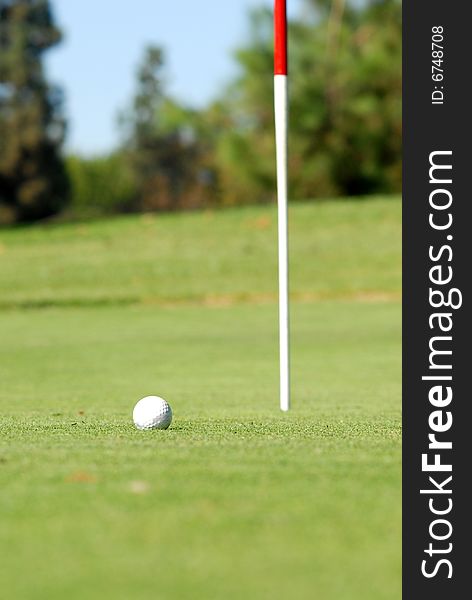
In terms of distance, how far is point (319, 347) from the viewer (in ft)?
53.6

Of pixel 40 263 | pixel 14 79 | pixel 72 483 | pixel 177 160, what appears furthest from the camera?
pixel 177 160

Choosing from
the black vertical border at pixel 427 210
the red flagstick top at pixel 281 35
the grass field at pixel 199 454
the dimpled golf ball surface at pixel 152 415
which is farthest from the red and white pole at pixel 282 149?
the black vertical border at pixel 427 210

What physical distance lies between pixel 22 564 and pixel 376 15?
4124 centimetres

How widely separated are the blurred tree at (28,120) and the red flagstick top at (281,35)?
4843 cm

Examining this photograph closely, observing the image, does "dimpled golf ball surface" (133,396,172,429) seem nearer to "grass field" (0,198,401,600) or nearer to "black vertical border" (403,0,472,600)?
"grass field" (0,198,401,600)

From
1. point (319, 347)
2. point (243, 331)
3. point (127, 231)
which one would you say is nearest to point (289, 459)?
point (319, 347)

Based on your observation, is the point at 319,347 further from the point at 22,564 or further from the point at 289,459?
the point at 22,564

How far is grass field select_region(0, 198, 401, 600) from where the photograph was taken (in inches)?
138

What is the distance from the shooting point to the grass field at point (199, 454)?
3.51 meters

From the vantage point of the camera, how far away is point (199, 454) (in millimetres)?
5238

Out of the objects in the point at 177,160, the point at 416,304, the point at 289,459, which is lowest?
the point at 177,160

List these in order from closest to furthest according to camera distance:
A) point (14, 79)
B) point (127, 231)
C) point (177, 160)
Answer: point (127, 231) < point (14, 79) < point (177, 160)

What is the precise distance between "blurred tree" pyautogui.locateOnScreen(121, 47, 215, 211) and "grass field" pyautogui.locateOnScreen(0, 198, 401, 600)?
1512 inches

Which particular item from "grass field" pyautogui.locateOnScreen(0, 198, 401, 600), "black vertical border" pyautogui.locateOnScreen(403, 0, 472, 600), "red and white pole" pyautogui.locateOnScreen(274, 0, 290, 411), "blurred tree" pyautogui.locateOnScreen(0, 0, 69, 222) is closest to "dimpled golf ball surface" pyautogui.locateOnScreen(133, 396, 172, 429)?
"grass field" pyautogui.locateOnScreen(0, 198, 401, 600)
